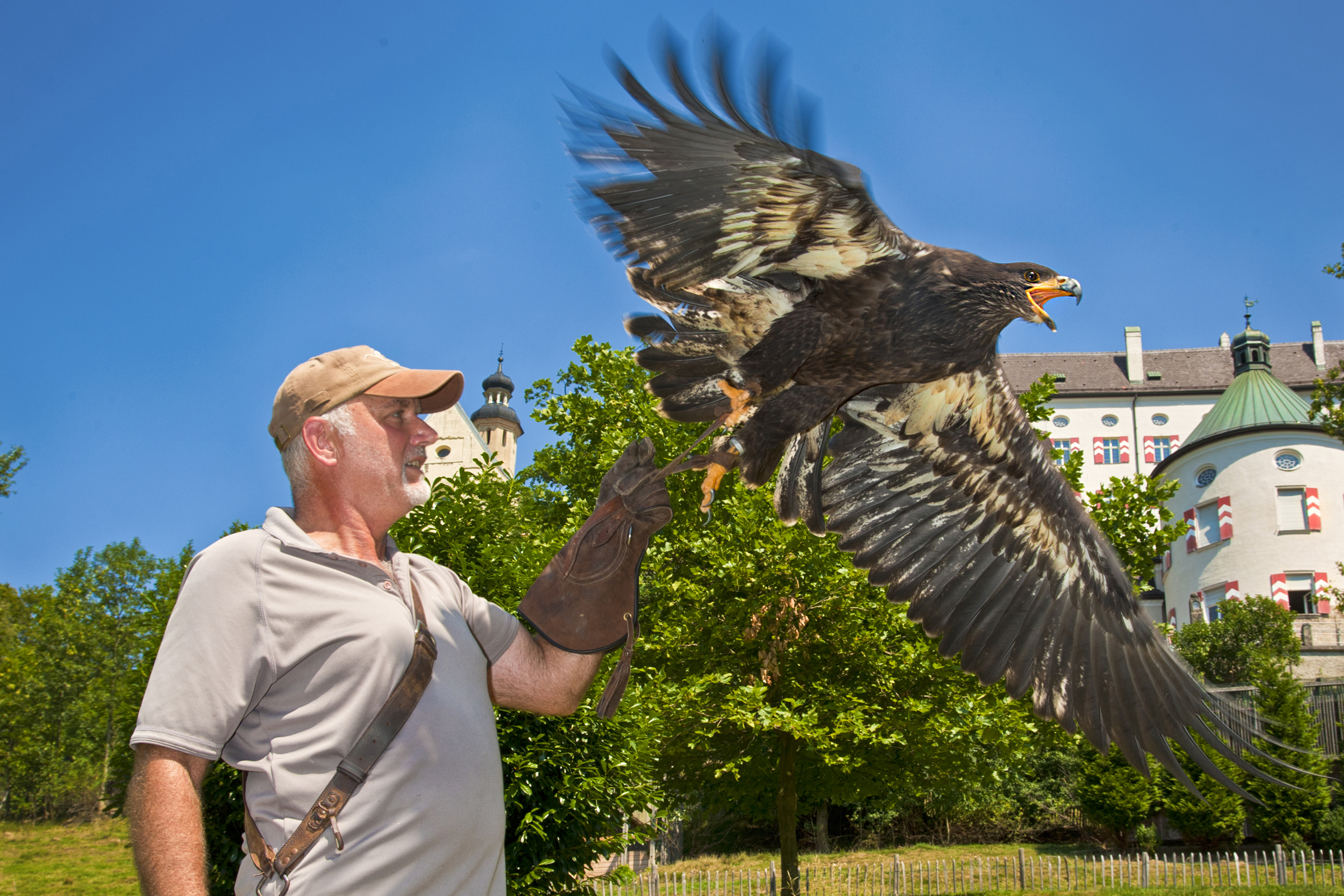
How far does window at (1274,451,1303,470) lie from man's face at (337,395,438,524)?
43734mm

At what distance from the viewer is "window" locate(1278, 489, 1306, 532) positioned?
122ft

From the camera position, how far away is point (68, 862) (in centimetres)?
1695

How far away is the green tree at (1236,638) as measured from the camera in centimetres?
2950

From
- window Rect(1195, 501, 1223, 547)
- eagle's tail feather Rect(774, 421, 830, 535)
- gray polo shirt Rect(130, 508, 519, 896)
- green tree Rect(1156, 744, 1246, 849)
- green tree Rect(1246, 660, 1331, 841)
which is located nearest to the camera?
gray polo shirt Rect(130, 508, 519, 896)

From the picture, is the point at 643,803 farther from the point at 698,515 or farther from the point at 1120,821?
the point at 1120,821

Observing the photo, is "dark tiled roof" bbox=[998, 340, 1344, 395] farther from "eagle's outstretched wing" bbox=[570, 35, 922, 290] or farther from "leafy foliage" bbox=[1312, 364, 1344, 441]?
"eagle's outstretched wing" bbox=[570, 35, 922, 290]

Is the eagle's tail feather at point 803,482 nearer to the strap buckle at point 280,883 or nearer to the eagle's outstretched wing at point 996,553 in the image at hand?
the eagle's outstretched wing at point 996,553

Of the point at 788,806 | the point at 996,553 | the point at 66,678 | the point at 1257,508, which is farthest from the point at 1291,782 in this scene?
the point at 66,678

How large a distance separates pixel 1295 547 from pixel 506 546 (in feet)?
132

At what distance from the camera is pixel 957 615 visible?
420 cm

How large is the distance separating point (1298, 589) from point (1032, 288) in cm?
4105

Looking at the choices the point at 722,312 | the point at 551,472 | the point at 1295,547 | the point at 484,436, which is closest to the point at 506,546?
the point at 722,312

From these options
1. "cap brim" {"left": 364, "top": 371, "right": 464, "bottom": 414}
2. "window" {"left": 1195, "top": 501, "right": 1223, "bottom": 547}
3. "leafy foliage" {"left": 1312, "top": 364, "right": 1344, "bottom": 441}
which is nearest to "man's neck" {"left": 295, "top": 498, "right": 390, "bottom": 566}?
"cap brim" {"left": 364, "top": 371, "right": 464, "bottom": 414}

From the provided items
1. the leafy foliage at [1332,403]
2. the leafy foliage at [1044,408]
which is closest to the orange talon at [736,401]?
the leafy foliage at [1044,408]
